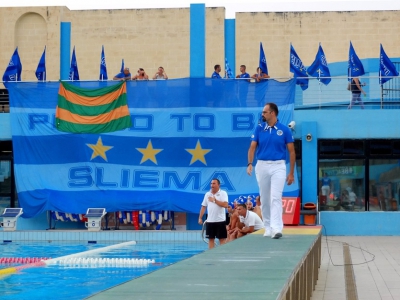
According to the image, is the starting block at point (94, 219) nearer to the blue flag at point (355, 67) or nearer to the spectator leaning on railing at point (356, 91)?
the spectator leaning on railing at point (356, 91)

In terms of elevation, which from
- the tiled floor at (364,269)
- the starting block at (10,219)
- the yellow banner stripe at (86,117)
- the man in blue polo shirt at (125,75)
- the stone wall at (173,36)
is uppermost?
the stone wall at (173,36)

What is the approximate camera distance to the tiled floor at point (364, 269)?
8695 mm

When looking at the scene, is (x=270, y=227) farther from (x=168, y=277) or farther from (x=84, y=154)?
(x=84, y=154)

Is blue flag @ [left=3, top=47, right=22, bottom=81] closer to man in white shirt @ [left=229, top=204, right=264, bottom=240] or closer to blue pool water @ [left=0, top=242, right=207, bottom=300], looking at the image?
blue pool water @ [left=0, top=242, right=207, bottom=300]

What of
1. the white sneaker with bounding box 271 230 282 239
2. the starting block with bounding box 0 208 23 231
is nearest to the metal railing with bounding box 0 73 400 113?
the starting block with bounding box 0 208 23 231

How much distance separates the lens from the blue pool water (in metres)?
10.4

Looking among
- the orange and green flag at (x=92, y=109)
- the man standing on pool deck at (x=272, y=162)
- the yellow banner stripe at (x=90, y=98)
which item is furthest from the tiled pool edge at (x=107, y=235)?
the man standing on pool deck at (x=272, y=162)

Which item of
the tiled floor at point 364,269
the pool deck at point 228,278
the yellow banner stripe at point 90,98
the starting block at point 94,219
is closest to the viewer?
the pool deck at point 228,278

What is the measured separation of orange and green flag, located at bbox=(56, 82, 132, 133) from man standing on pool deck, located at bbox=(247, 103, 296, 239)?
38.2 feet

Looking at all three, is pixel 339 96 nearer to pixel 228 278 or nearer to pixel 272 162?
pixel 272 162

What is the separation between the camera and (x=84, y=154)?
66.0 feet

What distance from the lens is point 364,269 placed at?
37.6ft

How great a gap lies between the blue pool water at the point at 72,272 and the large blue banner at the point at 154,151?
1501 millimetres

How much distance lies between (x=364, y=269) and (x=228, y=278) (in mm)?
6998
